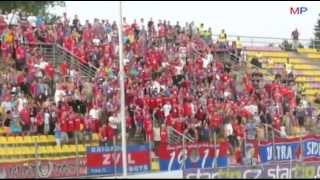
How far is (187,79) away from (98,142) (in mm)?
6240

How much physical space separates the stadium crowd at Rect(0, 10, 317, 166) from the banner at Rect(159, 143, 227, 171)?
2.15 feet

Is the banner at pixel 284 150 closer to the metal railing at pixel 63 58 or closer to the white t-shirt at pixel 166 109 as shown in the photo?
the white t-shirt at pixel 166 109

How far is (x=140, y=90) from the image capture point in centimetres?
2730

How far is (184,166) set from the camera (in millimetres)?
21203

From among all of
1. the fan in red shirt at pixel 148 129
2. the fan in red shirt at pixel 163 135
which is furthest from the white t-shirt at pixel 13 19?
the fan in red shirt at pixel 163 135

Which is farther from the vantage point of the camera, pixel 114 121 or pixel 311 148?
pixel 114 121

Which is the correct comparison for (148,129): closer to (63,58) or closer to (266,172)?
(63,58)

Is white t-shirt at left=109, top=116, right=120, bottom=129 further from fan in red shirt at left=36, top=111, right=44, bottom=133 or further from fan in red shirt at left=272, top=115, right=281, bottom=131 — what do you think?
fan in red shirt at left=272, top=115, right=281, bottom=131

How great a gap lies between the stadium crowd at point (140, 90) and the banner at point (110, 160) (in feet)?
8.70

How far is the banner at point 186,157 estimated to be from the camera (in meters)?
21.6

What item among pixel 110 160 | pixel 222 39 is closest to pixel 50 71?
pixel 110 160

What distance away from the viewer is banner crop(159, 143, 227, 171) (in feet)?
70.9

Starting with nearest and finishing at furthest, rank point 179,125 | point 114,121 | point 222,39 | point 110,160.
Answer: point 110,160 < point 114,121 < point 179,125 < point 222,39

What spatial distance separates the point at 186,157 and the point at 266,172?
9.63 feet
